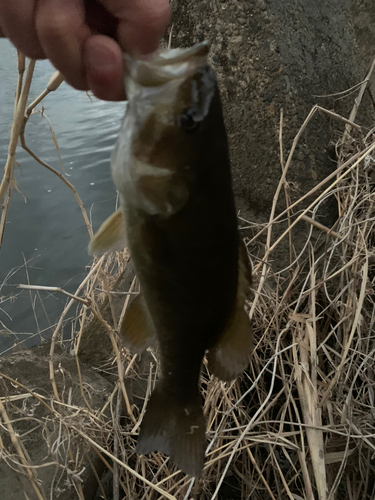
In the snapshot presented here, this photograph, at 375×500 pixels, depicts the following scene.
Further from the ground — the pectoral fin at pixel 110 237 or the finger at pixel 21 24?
the finger at pixel 21 24

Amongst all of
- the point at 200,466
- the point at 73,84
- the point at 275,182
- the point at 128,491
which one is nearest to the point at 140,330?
the point at 200,466

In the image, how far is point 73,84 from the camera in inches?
26.9

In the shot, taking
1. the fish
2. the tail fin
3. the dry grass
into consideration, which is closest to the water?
the dry grass

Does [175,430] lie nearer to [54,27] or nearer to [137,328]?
[137,328]

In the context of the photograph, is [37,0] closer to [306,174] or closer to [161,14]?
[161,14]

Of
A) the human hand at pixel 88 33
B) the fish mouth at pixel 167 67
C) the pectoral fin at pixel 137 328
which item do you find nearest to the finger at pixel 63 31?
the human hand at pixel 88 33

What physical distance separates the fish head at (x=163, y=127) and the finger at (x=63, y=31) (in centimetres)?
9

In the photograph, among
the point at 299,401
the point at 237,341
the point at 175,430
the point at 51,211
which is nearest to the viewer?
the point at 237,341

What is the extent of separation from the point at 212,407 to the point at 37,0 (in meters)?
1.44

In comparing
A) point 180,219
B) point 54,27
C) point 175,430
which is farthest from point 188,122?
point 175,430

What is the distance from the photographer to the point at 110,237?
69 centimetres

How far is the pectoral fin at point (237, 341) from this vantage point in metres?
0.73

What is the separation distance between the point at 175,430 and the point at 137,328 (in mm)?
277

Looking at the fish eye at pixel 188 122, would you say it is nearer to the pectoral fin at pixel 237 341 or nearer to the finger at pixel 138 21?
the finger at pixel 138 21
